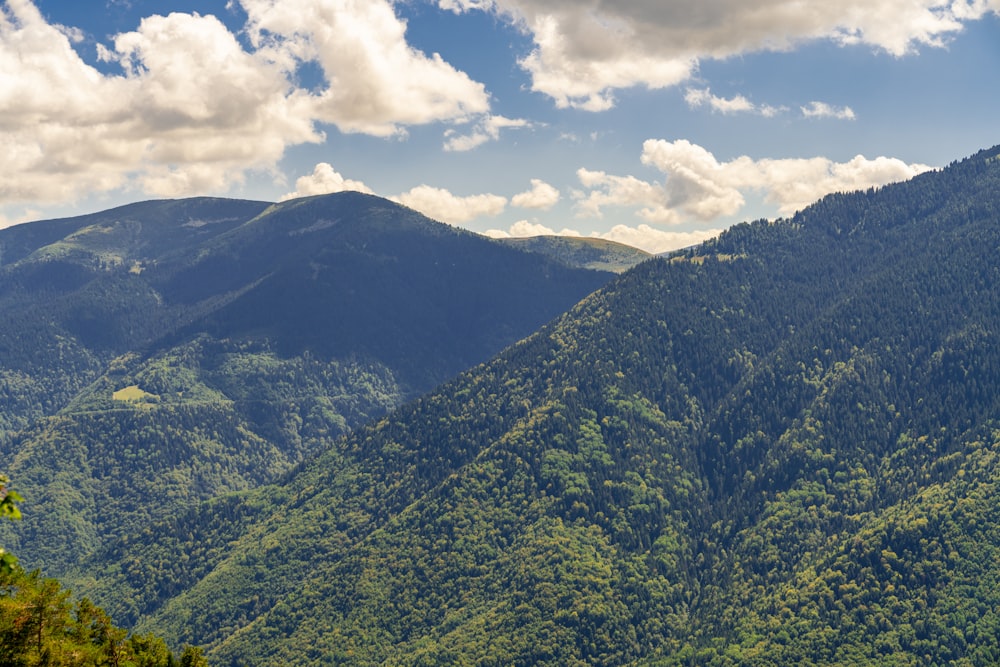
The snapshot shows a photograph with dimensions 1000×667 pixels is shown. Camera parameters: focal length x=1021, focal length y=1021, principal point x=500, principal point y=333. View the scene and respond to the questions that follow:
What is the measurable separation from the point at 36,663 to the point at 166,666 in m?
17.9

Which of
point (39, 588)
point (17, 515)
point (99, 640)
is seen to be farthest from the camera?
point (99, 640)

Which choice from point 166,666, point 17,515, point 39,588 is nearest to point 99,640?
point 166,666

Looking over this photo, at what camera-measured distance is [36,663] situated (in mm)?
71812

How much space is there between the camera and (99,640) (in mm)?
87375

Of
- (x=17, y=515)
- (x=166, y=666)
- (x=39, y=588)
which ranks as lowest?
(x=166, y=666)

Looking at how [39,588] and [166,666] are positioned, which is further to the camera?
[166,666]

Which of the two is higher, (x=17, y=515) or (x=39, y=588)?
(x=17, y=515)

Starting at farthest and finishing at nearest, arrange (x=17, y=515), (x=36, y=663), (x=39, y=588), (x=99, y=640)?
→ (x=99, y=640) → (x=39, y=588) → (x=36, y=663) → (x=17, y=515)

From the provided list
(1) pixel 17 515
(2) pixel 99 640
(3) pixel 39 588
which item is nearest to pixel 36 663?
(3) pixel 39 588

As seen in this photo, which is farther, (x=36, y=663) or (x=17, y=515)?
(x=36, y=663)

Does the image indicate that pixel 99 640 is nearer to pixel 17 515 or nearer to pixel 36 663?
pixel 36 663

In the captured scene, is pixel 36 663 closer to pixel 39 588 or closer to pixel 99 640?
pixel 39 588

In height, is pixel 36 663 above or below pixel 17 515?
below

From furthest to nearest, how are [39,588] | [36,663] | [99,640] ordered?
[99,640] < [39,588] < [36,663]
